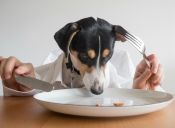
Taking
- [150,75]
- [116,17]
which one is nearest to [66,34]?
[150,75]

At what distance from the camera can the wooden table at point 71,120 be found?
0.40 m

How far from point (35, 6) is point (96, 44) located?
4.02 feet

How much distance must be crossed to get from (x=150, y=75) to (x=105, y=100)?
174 millimetres

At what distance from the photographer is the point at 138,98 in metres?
0.56

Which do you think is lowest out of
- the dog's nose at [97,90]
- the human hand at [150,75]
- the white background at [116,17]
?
the white background at [116,17]

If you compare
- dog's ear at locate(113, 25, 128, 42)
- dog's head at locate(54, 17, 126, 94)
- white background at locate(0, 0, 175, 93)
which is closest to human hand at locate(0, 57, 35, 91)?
dog's head at locate(54, 17, 126, 94)

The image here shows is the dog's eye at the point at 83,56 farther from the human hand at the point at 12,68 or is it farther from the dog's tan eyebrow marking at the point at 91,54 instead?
the human hand at the point at 12,68

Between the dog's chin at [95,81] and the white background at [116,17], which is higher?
the dog's chin at [95,81]

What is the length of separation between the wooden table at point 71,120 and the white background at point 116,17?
1.24 m

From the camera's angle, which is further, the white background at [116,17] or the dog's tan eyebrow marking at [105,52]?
the white background at [116,17]

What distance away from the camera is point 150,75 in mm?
675

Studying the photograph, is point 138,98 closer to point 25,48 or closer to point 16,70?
point 16,70

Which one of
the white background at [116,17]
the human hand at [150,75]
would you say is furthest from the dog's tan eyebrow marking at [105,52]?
the white background at [116,17]

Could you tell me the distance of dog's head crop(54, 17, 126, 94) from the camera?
0.55m
